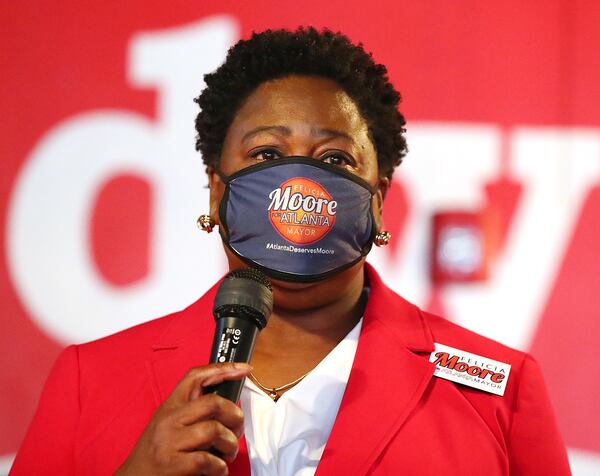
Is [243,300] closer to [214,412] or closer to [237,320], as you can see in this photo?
[237,320]

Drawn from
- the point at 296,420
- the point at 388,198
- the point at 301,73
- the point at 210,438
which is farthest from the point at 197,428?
the point at 388,198

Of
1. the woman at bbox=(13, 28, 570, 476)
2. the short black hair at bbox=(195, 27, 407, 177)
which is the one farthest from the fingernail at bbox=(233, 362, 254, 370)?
the short black hair at bbox=(195, 27, 407, 177)

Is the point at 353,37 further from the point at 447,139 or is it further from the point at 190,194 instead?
the point at 190,194

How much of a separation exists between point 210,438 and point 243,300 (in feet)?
0.60

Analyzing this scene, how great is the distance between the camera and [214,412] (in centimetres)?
94

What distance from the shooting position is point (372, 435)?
1.32 metres

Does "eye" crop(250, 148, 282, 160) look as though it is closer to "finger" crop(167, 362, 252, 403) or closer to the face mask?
the face mask

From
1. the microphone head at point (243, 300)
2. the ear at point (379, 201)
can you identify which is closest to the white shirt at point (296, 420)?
the ear at point (379, 201)

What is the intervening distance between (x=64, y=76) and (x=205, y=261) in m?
0.66

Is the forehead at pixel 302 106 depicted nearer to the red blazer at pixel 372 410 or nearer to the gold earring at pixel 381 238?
the gold earring at pixel 381 238

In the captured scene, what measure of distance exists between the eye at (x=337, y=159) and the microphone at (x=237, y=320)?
16.4 inches

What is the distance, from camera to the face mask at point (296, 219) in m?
1.35

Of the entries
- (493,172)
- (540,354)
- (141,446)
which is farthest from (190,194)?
(141,446)

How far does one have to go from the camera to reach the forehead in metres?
1.44
